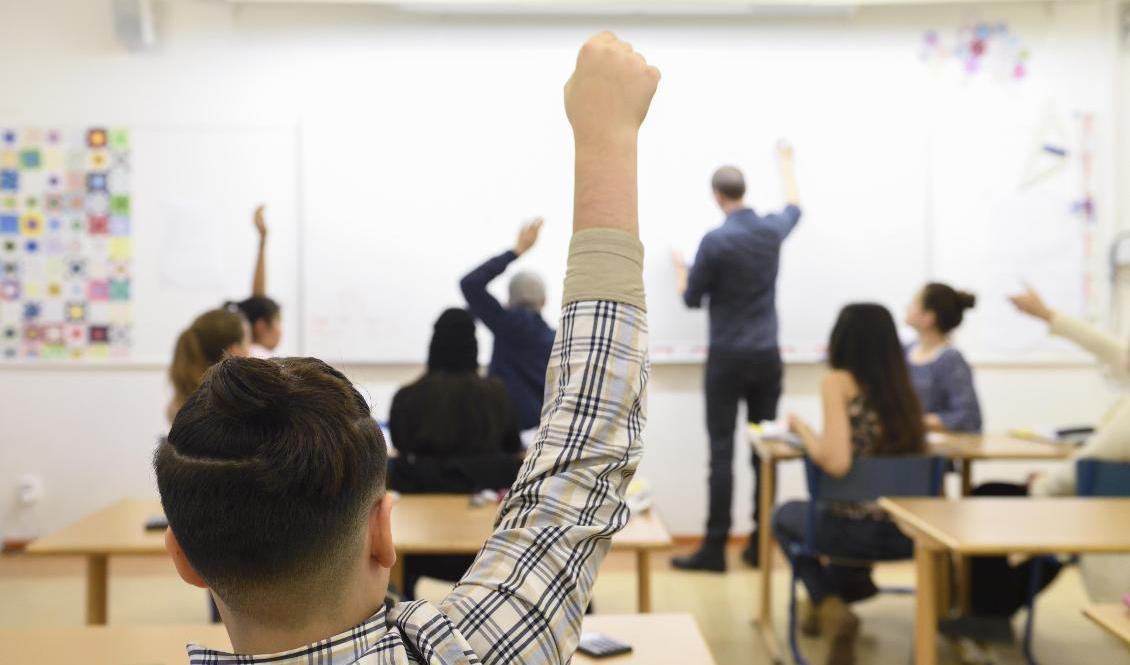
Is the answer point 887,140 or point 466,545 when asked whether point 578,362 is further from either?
point 887,140

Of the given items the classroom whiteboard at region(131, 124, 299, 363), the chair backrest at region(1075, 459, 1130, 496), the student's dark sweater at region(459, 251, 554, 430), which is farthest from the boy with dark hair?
the classroom whiteboard at region(131, 124, 299, 363)

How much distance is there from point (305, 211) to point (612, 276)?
4478mm

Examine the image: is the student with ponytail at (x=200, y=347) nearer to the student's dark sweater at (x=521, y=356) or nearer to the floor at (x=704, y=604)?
the student's dark sweater at (x=521, y=356)

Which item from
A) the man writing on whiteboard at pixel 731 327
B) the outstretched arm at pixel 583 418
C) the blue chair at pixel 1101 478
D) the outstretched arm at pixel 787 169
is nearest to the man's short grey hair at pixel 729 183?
the man writing on whiteboard at pixel 731 327

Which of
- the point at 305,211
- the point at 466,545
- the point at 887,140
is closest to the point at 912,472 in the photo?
the point at 466,545

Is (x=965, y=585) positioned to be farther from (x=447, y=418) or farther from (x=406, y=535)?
(x=406, y=535)

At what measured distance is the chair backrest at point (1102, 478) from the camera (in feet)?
9.68

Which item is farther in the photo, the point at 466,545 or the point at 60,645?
the point at 466,545

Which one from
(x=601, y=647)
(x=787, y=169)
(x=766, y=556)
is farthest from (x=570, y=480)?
(x=787, y=169)

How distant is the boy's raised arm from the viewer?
70 cm

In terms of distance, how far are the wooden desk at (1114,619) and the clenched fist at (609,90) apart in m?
1.32

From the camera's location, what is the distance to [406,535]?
244 centimetres

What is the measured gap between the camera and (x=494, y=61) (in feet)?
16.4

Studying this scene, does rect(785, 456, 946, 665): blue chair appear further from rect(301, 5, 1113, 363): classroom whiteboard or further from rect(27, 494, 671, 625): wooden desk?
rect(301, 5, 1113, 363): classroom whiteboard
